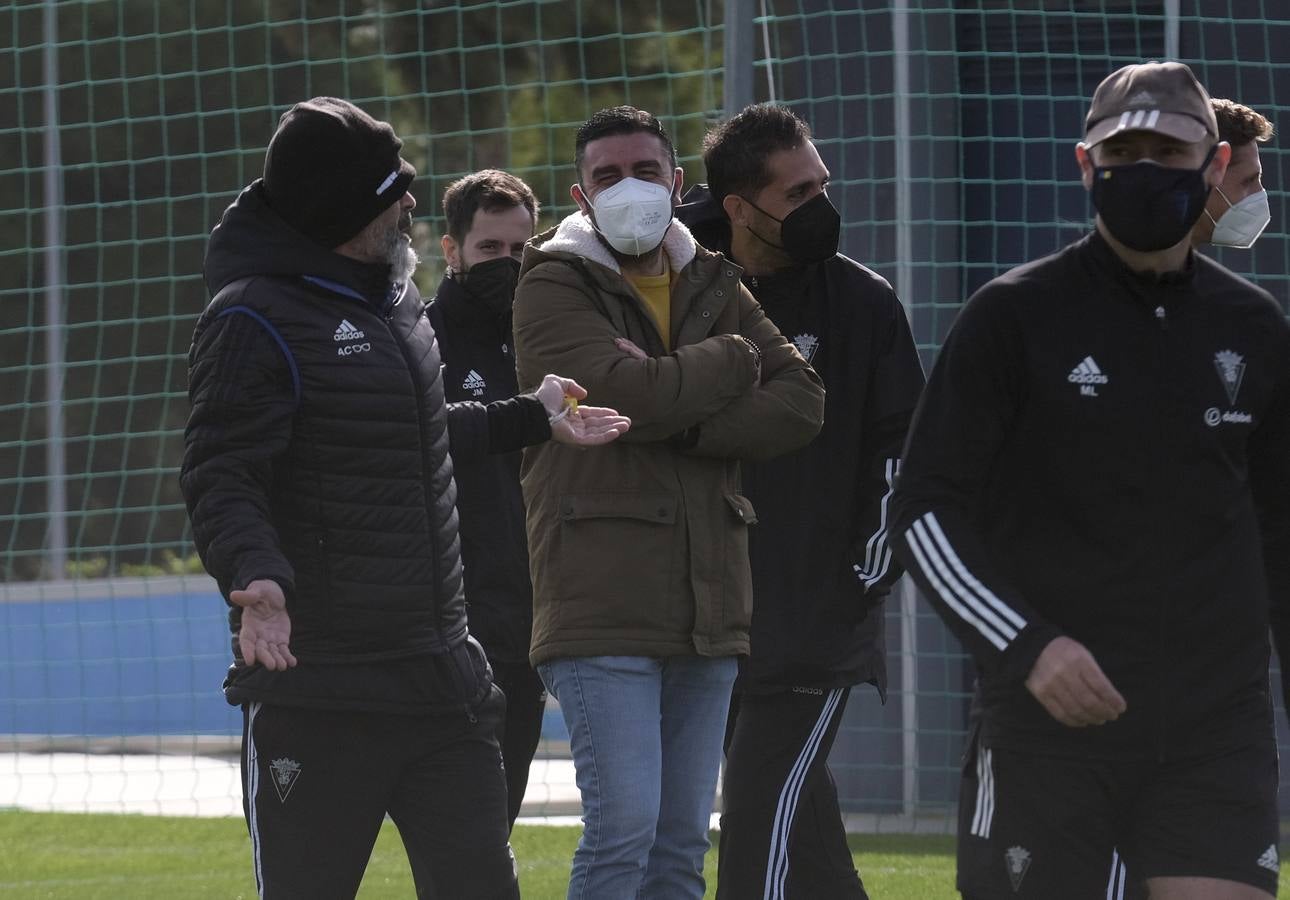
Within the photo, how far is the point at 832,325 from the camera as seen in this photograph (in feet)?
15.6

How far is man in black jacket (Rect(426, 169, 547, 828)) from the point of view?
541 cm

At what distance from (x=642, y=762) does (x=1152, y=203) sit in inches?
56.3

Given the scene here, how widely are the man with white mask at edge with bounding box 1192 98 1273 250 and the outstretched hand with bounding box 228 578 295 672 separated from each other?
185 centimetres

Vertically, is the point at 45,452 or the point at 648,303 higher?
the point at 648,303

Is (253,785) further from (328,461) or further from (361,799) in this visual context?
(328,461)

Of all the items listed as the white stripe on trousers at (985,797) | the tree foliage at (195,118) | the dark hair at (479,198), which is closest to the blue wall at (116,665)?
the tree foliage at (195,118)

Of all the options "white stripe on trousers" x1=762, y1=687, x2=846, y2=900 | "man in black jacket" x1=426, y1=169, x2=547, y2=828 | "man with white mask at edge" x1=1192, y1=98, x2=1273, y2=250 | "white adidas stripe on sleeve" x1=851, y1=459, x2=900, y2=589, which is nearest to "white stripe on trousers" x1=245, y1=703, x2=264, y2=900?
"white stripe on trousers" x1=762, y1=687, x2=846, y2=900

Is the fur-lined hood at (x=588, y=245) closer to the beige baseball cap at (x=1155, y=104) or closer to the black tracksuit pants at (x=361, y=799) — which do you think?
the black tracksuit pants at (x=361, y=799)

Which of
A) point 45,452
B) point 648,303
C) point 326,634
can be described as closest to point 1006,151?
point 648,303

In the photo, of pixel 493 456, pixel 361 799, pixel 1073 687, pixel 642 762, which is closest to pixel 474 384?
pixel 493 456

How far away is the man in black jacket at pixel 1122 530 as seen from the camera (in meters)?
3.20

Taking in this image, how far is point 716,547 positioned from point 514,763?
155 cm

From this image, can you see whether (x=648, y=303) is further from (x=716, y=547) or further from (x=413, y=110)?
(x=413, y=110)

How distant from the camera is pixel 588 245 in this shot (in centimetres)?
430
